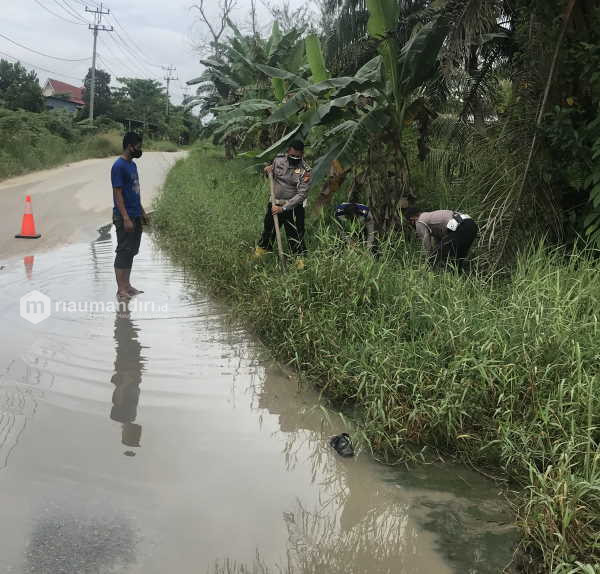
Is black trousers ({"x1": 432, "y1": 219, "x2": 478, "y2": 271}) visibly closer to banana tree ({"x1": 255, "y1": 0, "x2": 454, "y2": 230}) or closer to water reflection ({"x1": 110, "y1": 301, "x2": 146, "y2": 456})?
banana tree ({"x1": 255, "y1": 0, "x2": 454, "y2": 230})

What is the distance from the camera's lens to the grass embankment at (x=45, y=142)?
69.3ft

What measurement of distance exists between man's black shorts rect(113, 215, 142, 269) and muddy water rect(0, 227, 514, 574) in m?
1.46

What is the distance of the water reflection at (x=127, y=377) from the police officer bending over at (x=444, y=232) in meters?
3.09

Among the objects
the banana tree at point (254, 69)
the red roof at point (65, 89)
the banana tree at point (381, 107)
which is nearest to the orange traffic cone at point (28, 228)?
the banana tree at point (254, 69)

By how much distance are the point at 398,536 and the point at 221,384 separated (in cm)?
225

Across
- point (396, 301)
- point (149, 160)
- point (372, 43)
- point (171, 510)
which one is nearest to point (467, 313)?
point (396, 301)

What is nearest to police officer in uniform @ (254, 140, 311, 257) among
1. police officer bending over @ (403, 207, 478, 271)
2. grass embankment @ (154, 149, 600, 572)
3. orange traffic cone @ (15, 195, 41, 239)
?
grass embankment @ (154, 149, 600, 572)

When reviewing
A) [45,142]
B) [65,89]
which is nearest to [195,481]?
[45,142]

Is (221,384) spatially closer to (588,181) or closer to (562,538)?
(562,538)

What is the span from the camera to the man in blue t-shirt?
6800 millimetres

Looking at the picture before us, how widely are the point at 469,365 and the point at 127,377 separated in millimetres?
2654

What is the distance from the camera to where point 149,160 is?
3030cm

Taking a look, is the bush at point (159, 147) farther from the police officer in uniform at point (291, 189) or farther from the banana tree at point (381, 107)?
the police officer in uniform at point (291, 189)

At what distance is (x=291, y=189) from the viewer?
7.72m
